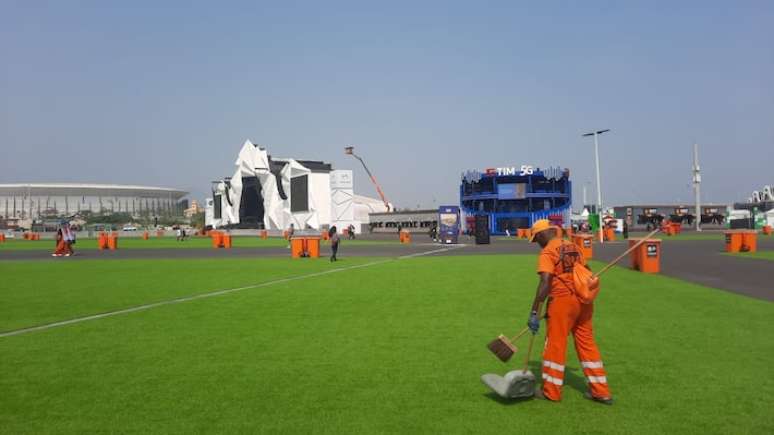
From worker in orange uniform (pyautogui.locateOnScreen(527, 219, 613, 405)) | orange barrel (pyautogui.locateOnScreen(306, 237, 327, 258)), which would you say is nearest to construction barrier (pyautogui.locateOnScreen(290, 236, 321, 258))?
orange barrel (pyautogui.locateOnScreen(306, 237, 327, 258))

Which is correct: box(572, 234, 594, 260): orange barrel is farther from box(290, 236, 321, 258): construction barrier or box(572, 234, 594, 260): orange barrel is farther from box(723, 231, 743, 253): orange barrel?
box(290, 236, 321, 258): construction barrier

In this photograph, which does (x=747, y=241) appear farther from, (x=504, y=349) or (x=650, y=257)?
(x=504, y=349)

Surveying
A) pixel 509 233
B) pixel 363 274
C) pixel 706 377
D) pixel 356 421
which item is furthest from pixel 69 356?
pixel 509 233

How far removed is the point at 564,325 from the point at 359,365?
242 centimetres

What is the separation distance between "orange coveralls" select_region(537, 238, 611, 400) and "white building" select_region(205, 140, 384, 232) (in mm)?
88564

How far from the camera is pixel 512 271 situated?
18.6 meters

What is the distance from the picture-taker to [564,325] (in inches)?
206

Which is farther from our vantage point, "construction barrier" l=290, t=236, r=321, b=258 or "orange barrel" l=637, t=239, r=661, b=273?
"construction barrier" l=290, t=236, r=321, b=258

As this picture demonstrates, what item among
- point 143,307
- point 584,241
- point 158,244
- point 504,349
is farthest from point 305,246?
→ point 158,244

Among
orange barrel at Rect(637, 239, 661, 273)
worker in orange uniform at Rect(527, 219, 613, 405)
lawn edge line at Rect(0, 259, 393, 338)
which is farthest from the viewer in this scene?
orange barrel at Rect(637, 239, 661, 273)

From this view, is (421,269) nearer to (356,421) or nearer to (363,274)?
Result: (363,274)

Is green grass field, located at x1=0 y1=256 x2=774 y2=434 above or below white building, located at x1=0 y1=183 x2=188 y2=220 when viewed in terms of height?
below

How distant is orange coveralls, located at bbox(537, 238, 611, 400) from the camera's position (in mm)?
5230

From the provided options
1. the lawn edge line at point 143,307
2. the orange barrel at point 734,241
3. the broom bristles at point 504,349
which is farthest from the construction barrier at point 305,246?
the broom bristles at point 504,349
